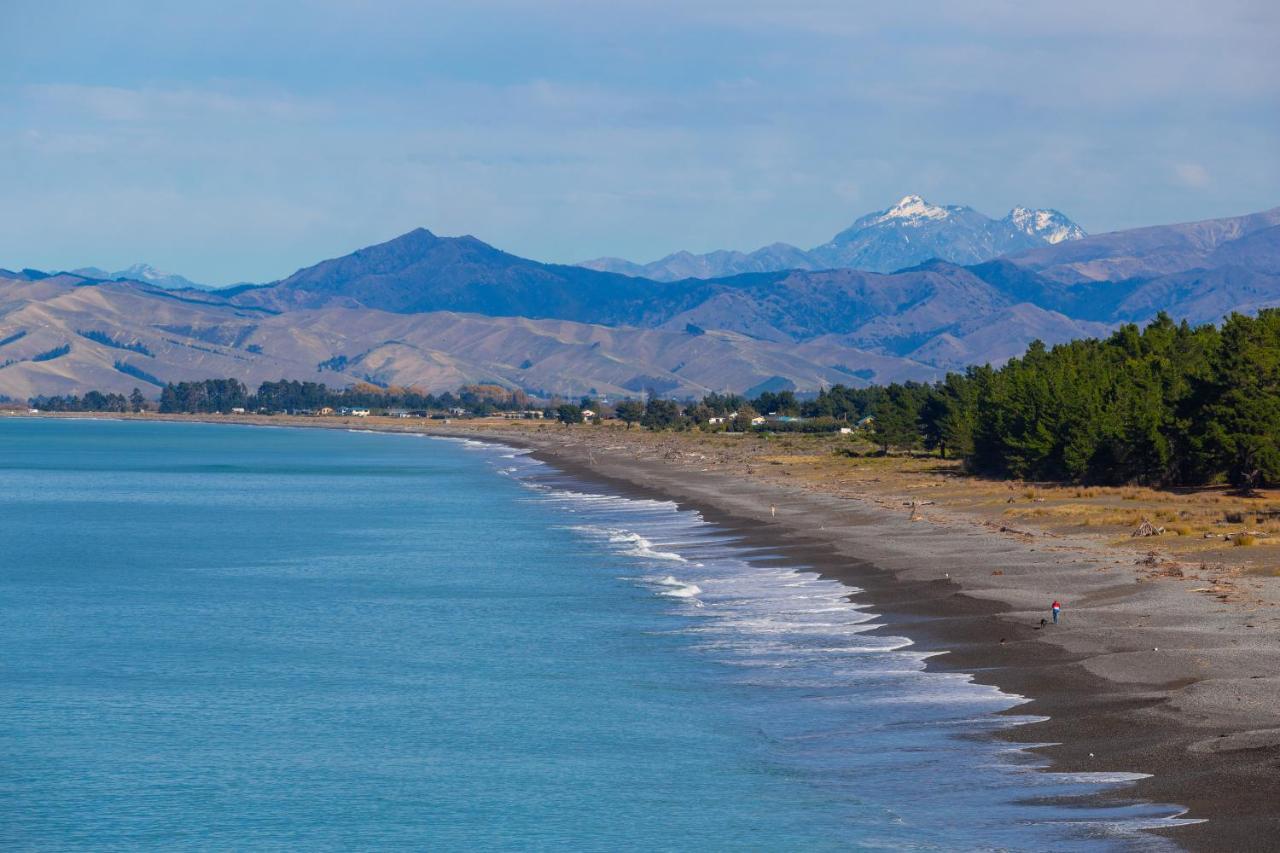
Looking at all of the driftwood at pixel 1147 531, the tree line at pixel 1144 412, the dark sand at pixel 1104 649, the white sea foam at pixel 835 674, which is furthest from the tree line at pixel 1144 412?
the white sea foam at pixel 835 674

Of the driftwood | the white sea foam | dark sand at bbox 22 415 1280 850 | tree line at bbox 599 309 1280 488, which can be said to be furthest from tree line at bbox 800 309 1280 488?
the white sea foam

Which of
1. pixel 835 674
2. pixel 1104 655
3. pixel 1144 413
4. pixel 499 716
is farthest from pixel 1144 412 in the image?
pixel 499 716

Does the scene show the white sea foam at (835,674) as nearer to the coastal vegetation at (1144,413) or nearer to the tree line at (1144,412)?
the tree line at (1144,412)

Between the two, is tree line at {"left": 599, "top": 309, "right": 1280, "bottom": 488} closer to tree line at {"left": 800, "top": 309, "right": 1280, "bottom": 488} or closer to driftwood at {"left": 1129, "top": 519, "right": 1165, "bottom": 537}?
tree line at {"left": 800, "top": 309, "right": 1280, "bottom": 488}

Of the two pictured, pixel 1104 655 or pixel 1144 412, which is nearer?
pixel 1104 655

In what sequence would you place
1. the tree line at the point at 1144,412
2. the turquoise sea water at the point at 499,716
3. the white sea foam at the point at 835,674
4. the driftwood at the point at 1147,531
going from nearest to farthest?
the turquoise sea water at the point at 499,716
the white sea foam at the point at 835,674
the driftwood at the point at 1147,531
the tree line at the point at 1144,412

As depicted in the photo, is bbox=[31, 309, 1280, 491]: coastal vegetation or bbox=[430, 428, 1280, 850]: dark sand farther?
bbox=[31, 309, 1280, 491]: coastal vegetation

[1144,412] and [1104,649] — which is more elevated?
[1144,412]

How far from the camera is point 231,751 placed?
30.3 meters

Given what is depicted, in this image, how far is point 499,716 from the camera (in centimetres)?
3306

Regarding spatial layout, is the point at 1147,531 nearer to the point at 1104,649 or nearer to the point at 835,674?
the point at 1104,649

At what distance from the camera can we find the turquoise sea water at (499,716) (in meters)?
24.7

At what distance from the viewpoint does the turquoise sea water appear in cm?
2469

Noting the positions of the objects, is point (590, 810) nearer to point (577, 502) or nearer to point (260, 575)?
point (260, 575)
